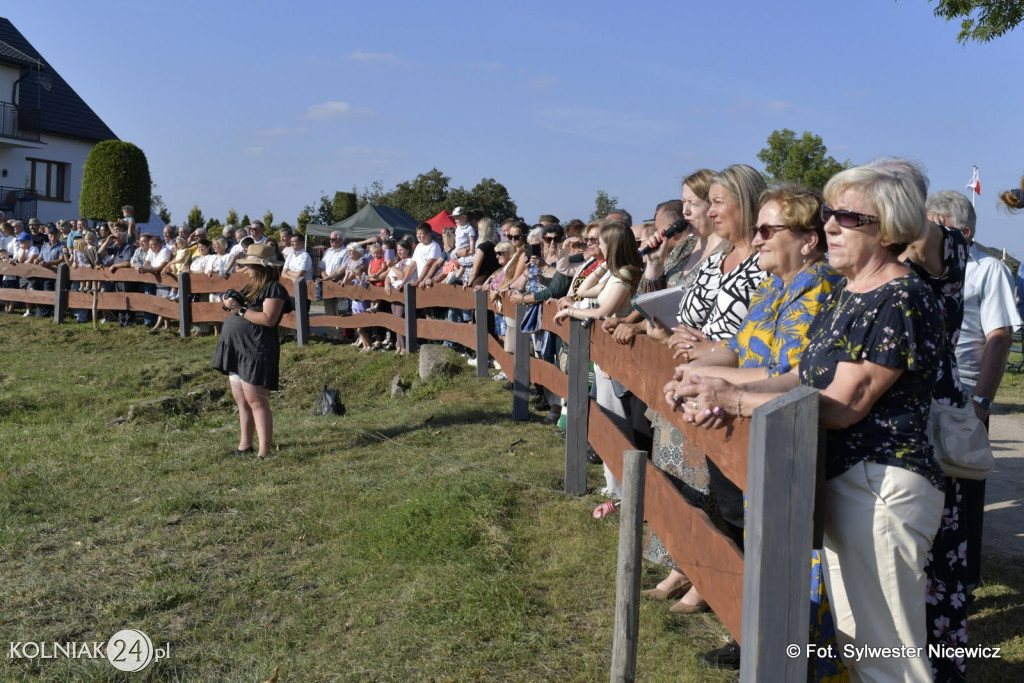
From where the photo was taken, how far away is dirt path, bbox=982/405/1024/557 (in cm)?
608

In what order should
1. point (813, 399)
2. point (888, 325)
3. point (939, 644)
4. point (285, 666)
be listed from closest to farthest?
1. point (813, 399)
2. point (888, 325)
3. point (939, 644)
4. point (285, 666)

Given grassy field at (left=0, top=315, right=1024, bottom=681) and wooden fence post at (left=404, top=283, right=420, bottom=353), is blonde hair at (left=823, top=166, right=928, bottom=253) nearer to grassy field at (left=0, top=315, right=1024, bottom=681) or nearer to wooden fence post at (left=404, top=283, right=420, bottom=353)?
grassy field at (left=0, top=315, right=1024, bottom=681)

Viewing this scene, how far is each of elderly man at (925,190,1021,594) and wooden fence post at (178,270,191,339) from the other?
1419 centimetres

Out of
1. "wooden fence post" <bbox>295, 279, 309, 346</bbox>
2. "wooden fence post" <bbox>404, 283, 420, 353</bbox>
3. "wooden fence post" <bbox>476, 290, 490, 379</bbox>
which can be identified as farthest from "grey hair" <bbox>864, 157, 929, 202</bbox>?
"wooden fence post" <bbox>295, 279, 309, 346</bbox>

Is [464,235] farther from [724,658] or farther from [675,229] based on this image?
[724,658]

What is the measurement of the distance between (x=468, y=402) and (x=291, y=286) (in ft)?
21.3

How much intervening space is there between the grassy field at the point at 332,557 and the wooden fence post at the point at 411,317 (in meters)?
3.01

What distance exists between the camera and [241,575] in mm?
5434

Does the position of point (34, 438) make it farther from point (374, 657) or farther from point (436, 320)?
point (374, 657)

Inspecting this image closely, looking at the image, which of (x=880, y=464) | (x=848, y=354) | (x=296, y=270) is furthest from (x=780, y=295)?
(x=296, y=270)

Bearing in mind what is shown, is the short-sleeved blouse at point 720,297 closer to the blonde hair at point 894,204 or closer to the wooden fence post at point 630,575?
the wooden fence post at point 630,575

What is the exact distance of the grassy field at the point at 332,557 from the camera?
4266mm

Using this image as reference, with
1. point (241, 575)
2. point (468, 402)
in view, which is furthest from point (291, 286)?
point (241, 575)

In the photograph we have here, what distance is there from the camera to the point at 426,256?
14.0 m
